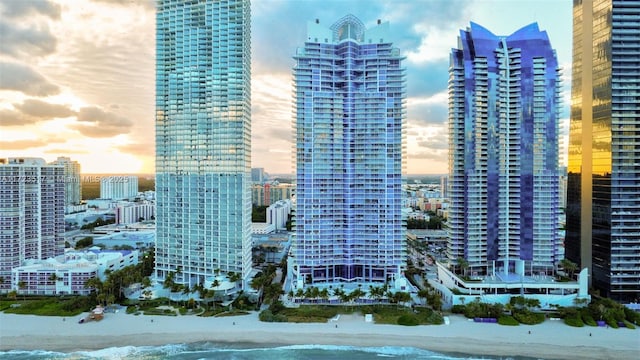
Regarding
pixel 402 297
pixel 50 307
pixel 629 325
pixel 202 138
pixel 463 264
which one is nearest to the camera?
pixel 629 325

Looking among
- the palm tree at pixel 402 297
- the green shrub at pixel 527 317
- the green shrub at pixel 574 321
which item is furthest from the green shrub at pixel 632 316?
the palm tree at pixel 402 297

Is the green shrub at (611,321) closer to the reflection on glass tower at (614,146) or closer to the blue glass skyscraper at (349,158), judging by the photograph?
the reflection on glass tower at (614,146)

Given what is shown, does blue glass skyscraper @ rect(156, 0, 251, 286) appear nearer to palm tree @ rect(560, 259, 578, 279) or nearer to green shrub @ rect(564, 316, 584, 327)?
green shrub @ rect(564, 316, 584, 327)

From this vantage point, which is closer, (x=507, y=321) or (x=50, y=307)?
(x=507, y=321)

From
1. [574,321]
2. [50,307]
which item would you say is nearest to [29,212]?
[50,307]

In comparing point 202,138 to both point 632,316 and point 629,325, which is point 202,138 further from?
point 632,316

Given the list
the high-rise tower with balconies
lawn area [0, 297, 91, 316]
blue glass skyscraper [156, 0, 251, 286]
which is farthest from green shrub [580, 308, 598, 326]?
the high-rise tower with balconies
